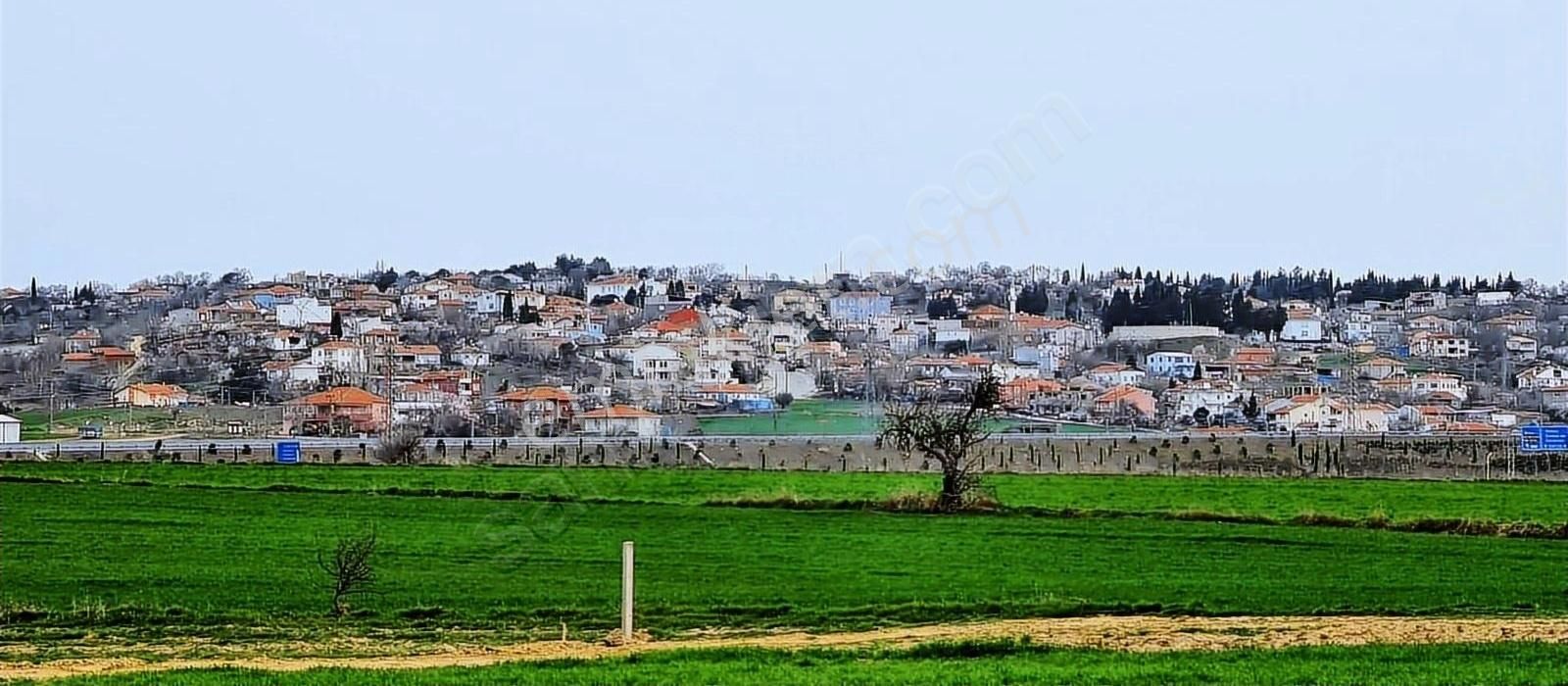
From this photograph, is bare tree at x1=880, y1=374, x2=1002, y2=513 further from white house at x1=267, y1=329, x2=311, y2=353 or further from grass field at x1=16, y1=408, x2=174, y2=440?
white house at x1=267, y1=329, x2=311, y2=353

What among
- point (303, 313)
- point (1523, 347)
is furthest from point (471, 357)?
point (1523, 347)

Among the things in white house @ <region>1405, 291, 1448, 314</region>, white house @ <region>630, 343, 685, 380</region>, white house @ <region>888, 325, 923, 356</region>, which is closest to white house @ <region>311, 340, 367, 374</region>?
white house @ <region>630, 343, 685, 380</region>

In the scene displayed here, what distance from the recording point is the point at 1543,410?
9112 cm

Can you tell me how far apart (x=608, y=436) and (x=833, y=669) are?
219 feet

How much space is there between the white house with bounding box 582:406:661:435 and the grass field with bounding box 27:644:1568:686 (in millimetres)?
66816

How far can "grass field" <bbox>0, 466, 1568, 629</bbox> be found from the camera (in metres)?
19.3

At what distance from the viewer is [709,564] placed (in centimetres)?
2606

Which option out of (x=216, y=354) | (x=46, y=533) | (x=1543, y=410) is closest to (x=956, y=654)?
(x=46, y=533)

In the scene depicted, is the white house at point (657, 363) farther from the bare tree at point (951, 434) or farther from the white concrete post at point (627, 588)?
the white concrete post at point (627, 588)

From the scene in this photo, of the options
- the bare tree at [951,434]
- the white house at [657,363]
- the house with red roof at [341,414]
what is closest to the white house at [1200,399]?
the white house at [657,363]

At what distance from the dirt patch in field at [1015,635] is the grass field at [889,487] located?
21.1 metres

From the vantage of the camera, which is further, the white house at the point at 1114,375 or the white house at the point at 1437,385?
the white house at the point at 1114,375

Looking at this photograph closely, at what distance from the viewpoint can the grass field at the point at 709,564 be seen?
19.3 meters

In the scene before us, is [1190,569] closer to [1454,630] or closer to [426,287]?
[1454,630]
